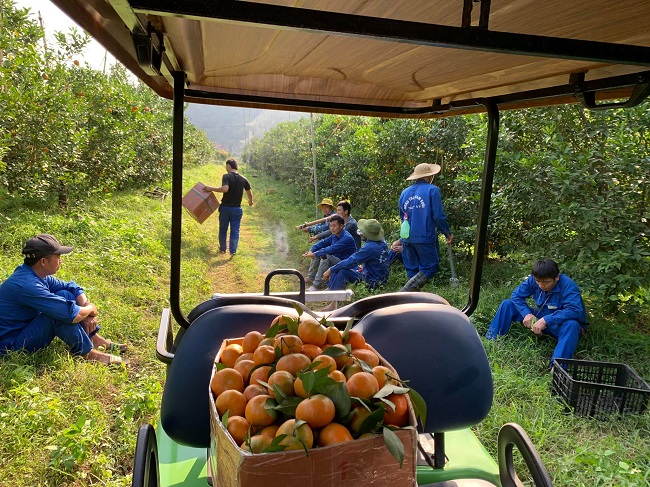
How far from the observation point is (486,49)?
3.68 ft

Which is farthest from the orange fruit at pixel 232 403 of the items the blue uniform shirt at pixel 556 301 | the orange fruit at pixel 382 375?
the blue uniform shirt at pixel 556 301

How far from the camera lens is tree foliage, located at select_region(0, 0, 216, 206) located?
6.47 meters

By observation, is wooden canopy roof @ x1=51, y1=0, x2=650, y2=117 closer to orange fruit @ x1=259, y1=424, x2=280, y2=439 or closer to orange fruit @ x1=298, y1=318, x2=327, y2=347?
orange fruit @ x1=298, y1=318, x2=327, y2=347

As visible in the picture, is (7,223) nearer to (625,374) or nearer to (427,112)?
(427,112)

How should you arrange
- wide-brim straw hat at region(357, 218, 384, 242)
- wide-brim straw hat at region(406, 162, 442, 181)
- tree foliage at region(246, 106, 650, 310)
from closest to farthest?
tree foliage at region(246, 106, 650, 310) → wide-brim straw hat at region(406, 162, 442, 181) → wide-brim straw hat at region(357, 218, 384, 242)

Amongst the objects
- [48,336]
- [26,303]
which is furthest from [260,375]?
[48,336]

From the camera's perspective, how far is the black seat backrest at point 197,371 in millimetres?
1649

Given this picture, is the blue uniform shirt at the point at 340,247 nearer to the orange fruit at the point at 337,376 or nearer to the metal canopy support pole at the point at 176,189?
the metal canopy support pole at the point at 176,189

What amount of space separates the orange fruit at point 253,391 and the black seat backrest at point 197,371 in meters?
0.56

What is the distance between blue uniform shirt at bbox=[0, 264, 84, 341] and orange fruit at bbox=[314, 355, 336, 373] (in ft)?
10.9

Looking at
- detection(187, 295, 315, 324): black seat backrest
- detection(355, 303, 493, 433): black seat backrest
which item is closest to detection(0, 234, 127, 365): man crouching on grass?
detection(187, 295, 315, 324): black seat backrest

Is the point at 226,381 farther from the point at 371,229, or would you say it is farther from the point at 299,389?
the point at 371,229

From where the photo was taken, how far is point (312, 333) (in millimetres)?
1286

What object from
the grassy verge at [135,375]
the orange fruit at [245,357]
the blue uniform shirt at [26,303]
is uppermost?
the orange fruit at [245,357]
